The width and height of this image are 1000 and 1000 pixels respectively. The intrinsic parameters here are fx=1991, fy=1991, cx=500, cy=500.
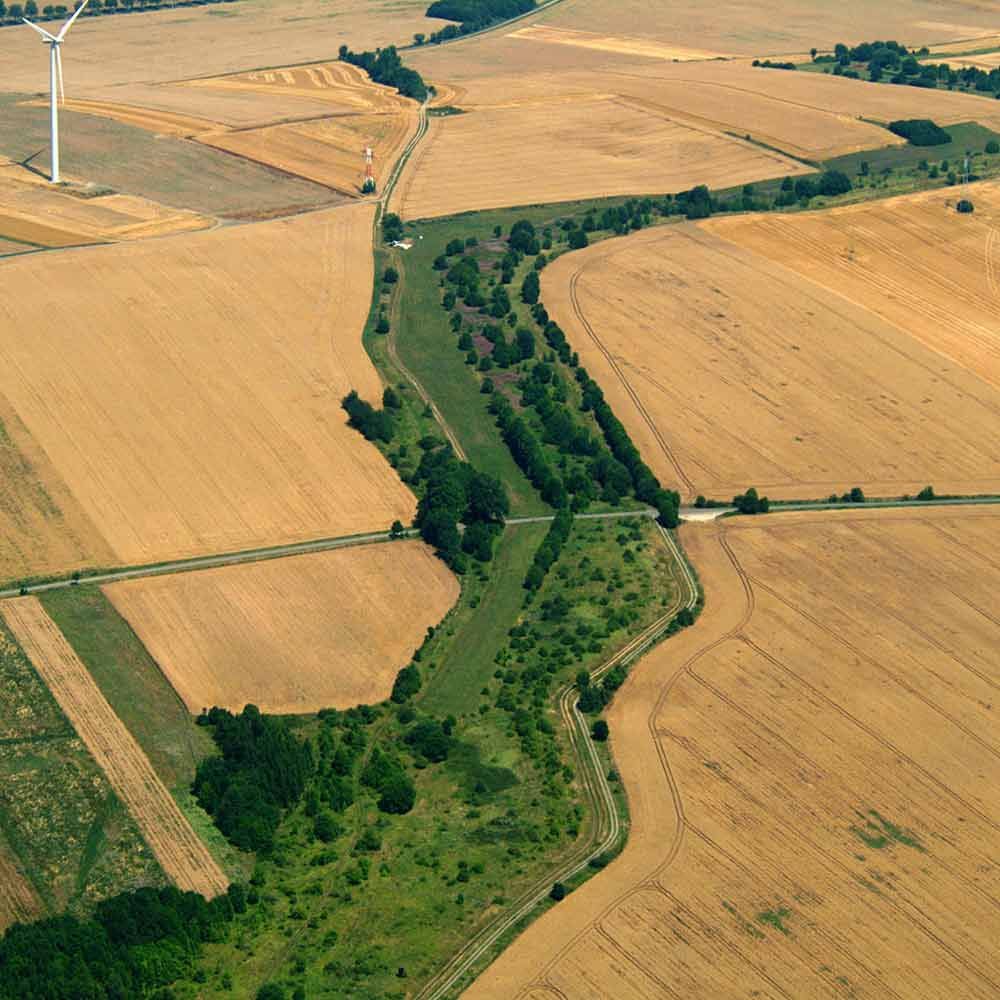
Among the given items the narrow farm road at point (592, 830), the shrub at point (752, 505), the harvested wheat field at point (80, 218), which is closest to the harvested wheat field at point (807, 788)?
the narrow farm road at point (592, 830)

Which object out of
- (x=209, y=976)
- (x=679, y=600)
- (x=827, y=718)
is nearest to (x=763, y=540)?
(x=679, y=600)

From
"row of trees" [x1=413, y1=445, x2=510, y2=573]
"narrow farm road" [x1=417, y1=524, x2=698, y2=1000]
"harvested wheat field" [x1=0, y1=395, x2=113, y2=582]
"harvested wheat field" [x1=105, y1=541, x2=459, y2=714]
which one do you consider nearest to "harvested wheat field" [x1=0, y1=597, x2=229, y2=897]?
"harvested wheat field" [x1=105, y1=541, x2=459, y2=714]

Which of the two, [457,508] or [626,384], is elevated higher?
[626,384]

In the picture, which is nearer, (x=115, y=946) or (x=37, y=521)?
(x=115, y=946)

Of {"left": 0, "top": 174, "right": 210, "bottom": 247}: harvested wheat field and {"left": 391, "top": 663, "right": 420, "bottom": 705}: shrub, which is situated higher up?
{"left": 0, "top": 174, "right": 210, "bottom": 247}: harvested wheat field

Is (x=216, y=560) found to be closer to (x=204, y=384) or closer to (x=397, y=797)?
(x=204, y=384)

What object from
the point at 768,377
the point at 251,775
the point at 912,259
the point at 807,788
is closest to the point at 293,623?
the point at 251,775

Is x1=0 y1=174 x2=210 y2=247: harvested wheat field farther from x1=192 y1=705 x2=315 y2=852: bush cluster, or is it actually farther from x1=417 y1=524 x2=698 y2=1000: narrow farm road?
x1=192 y1=705 x2=315 y2=852: bush cluster
